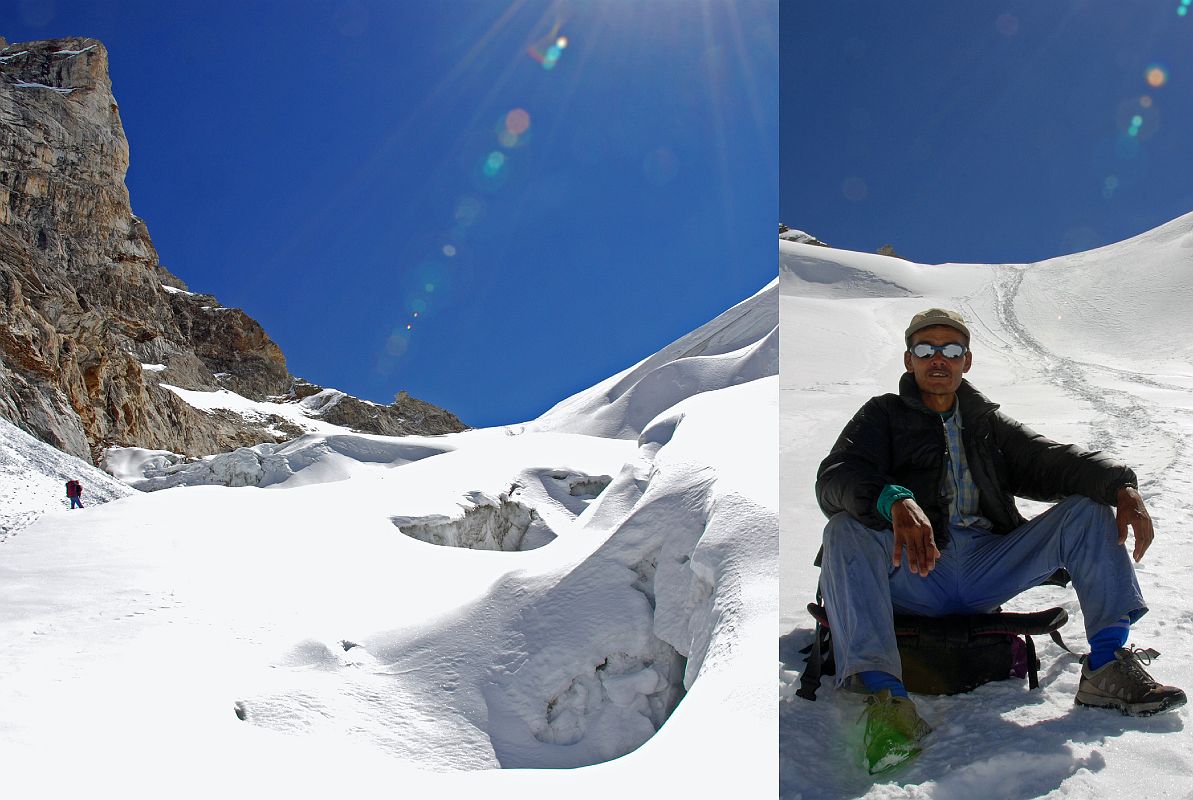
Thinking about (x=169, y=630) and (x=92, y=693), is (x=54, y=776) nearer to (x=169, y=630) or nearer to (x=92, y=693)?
(x=92, y=693)

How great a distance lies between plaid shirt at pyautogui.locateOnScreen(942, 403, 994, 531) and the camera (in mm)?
1759

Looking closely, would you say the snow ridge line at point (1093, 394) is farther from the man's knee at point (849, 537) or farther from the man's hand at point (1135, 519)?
the man's knee at point (849, 537)

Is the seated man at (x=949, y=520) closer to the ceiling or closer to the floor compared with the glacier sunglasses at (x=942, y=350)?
closer to the floor

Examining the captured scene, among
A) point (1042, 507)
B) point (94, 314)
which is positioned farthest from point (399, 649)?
point (94, 314)

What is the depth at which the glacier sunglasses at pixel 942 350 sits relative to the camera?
5.78ft

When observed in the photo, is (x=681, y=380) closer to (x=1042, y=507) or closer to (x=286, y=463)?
(x=286, y=463)

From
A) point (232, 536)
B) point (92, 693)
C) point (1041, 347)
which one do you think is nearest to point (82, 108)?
point (232, 536)

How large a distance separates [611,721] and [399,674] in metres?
1.68

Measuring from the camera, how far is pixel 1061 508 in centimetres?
159

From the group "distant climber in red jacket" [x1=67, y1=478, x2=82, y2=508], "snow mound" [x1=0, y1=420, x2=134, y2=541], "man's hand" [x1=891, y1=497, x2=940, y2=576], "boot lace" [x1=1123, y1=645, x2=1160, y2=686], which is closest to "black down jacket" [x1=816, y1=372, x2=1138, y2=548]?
"man's hand" [x1=891, y1=497, x2=940, y2=576]

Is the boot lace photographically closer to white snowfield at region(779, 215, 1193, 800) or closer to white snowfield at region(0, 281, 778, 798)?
white snowfield at region(779, 215, 1193, 800)

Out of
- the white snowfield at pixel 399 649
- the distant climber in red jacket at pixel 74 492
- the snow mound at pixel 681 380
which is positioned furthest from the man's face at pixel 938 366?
the snow mound at pixel 681 380

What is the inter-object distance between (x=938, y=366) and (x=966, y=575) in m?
0.54

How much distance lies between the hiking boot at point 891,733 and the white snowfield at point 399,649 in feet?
3.53
